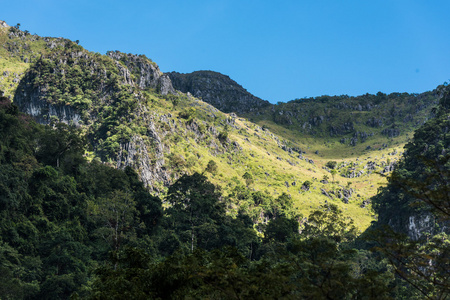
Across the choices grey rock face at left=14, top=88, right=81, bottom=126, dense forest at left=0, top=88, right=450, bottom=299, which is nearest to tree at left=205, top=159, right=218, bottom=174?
dense forest at left=0, top=88, right=450, bottom=299

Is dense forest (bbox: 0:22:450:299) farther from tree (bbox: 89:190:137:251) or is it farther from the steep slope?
the steep slope

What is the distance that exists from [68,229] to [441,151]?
89.8 meters

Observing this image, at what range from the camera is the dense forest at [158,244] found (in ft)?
70.6

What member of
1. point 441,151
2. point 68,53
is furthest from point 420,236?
point 68,53

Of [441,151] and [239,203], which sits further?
[239,203]

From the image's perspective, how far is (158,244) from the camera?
223 feet

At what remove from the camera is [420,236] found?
305 ft

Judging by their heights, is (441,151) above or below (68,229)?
above

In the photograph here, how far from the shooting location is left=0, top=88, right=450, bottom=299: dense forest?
2152 centimetres

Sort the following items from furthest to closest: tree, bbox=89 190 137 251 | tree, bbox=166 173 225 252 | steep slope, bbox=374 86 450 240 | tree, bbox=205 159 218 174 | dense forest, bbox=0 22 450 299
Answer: tree, bbox=205 159 218 174
steep slope, bbox=374 86 450 240
tree, bbox=166 173 225 252
tree, bbox=89 190 137 251
dense forest, bbox=0 22 450 299

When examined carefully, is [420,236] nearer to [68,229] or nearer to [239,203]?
[239,203]

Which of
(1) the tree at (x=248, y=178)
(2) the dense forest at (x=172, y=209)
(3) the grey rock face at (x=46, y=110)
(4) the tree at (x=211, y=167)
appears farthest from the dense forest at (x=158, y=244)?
(3) the grey rock face at (x=46, y=110)

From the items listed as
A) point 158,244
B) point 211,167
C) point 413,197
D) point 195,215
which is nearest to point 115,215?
point 158,244

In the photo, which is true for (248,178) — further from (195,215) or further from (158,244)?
(158,244)
